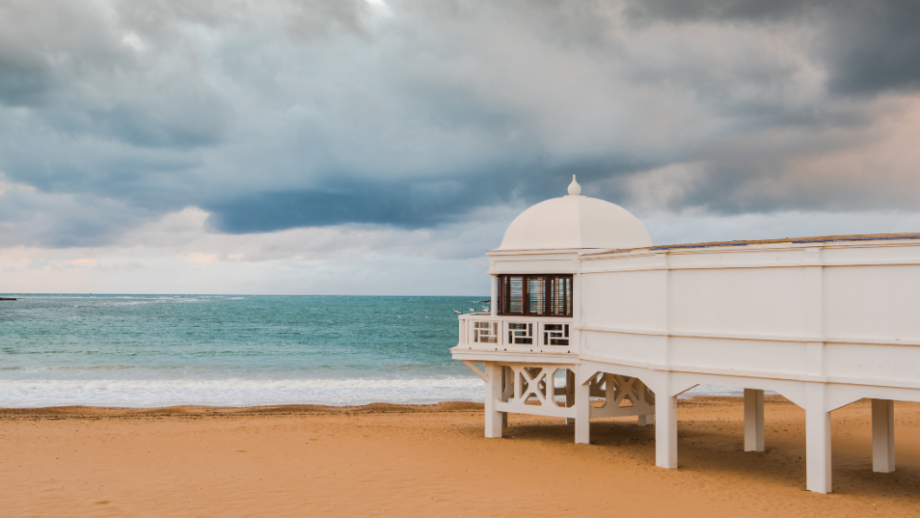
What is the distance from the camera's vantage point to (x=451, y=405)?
26.4m

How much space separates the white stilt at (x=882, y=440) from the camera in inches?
480

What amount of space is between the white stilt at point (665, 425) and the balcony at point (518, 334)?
271 centimetres

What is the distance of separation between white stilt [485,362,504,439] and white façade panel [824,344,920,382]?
24.8 feet

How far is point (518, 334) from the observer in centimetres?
1525

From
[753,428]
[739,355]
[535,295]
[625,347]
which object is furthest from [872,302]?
[535,295]

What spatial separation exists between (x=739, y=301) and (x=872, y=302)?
1.91 meters

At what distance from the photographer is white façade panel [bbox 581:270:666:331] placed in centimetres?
1159

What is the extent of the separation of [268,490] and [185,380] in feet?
82.4

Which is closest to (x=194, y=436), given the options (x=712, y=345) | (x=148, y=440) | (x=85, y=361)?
(x=148, y=440)

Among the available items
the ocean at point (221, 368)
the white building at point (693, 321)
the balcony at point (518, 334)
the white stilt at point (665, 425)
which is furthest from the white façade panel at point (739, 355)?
the ocean at point (221, 368)

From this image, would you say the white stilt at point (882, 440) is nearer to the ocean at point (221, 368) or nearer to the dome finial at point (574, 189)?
the dome finial at point (574, 189)

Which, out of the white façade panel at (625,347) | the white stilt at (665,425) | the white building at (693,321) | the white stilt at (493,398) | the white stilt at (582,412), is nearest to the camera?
the white building at (693,321)

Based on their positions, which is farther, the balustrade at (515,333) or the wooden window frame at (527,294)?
the wooden window frame at (527,294)

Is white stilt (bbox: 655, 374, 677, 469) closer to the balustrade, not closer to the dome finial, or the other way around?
the balustrade
